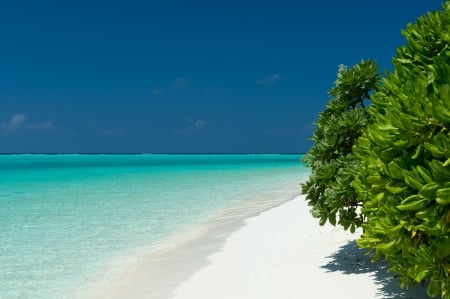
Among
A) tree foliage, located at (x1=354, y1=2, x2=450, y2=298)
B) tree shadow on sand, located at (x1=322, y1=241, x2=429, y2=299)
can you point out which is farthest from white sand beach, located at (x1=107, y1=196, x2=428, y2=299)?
tree foliage, located at (x1=354, y1=2, x2=450, y2=298)

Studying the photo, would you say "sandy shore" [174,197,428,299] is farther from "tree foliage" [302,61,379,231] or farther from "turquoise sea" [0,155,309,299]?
"turquoise sea" [0,155,309,299]

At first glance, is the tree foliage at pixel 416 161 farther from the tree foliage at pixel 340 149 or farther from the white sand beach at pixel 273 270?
the white sand beach at pixel 273 270

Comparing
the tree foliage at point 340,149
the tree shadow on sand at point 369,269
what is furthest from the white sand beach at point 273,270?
the tree foliage at point 340,149

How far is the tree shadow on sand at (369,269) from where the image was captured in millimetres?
6878

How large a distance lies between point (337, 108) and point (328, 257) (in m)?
3.31

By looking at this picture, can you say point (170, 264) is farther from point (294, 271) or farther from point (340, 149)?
point (340, 149)

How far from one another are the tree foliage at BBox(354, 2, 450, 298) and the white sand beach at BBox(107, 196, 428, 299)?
270cm

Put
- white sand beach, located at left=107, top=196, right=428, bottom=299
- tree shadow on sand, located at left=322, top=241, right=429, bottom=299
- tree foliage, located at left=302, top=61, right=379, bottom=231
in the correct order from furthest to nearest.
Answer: white sand beach, located at left=107, top=196, right=428, bottom=299 → tree foliage, located at left=302, top=61, right=379, bottom=231 → tree shadow on sand, located at left=322, top=241, right=429, bottom=299

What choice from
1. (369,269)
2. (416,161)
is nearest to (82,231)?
(369,269)

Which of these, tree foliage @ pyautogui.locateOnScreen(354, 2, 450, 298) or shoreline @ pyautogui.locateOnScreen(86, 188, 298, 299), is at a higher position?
tree foliage @ pyautogui.locateOnScreen(354, 2, 450, 298)

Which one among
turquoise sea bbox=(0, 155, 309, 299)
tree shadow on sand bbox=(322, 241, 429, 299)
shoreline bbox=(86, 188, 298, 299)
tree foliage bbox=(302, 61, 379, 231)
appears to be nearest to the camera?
tree shadow on sand bbox=(322, 241, 429, 299)

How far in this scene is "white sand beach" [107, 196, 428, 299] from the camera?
770 cm

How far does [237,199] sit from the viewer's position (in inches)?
1037

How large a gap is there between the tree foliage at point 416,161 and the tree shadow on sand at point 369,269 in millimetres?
2048
